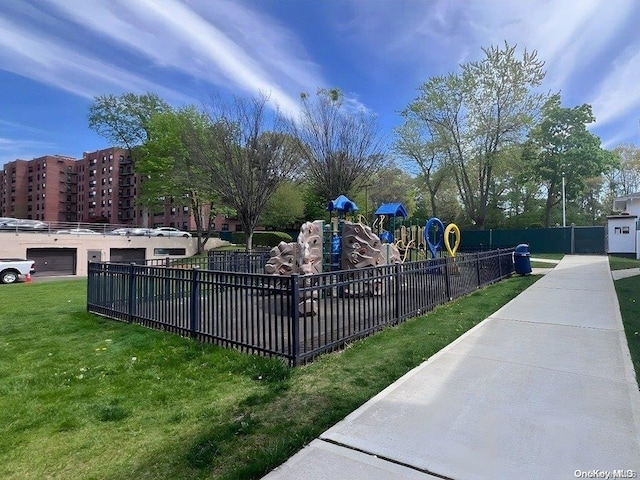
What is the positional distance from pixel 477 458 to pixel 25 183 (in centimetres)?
10211

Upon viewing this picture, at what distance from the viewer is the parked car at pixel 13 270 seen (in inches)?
688

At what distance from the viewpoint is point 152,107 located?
127 ft

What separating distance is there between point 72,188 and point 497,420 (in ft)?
314

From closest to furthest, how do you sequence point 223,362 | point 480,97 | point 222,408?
point 222,408, point 223,362, point 480,97

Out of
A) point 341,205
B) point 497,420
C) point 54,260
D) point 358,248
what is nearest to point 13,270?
point 54,260

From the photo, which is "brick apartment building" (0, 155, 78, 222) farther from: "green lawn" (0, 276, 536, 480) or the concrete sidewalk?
the concrete sidewalk

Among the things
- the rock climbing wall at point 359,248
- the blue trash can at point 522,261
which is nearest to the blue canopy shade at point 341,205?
the rock climbing wall at point 359,248

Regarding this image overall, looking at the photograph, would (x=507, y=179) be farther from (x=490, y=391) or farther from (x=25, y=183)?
(x=25, y=183)

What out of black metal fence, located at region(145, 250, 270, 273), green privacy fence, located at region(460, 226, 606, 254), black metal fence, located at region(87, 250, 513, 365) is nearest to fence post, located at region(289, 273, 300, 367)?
black metal fence, located at region(87, 250, 513, 365)

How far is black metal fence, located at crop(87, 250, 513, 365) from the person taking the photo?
189 inches

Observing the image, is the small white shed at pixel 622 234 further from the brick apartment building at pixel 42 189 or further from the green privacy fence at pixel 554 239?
the brick apartment building at pixel 42 189

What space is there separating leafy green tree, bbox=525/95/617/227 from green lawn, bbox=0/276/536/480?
3072 centimetres

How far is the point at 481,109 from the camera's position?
96.4 ft

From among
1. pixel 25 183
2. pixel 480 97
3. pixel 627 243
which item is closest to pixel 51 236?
pixel 480 97
